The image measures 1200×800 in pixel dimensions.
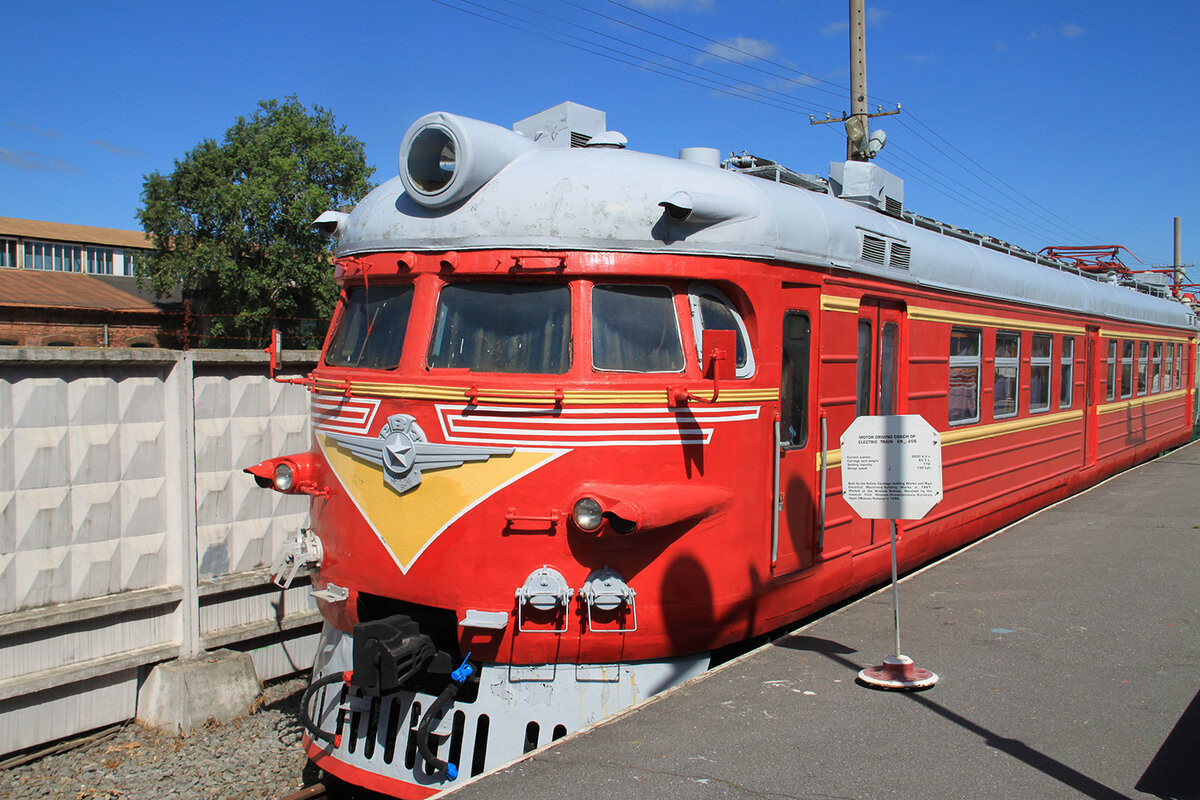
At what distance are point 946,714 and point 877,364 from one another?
2573mm

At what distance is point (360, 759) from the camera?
4895mm

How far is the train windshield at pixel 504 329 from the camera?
466 centimetres

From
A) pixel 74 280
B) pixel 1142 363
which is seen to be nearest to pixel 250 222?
pixel 74 280

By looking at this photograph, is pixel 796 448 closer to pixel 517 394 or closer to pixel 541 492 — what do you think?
pixel 541 492

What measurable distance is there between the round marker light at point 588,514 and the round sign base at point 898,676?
1.79 meters

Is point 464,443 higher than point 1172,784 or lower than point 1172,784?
Result: higher

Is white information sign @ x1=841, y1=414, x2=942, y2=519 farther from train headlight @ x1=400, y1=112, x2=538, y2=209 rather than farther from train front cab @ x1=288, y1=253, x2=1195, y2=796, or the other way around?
train headlight @ x1=400, y1=112, x2=538, y2=209

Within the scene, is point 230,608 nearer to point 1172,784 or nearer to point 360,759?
point 360,759

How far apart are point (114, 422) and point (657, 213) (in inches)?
163

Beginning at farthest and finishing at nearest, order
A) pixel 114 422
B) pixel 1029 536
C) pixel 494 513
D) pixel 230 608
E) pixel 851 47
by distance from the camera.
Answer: pixel 851 47 → pixel 1029 536 → pixel 230 608 → pixel 114 422 → pixel 494 513

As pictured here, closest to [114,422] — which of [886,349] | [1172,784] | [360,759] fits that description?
[360,759]

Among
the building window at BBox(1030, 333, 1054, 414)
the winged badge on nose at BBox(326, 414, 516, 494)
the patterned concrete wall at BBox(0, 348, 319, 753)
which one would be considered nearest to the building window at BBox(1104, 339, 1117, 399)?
the building window at BBox(1030, 333, 1054, 414)

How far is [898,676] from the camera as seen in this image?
16.3 ft

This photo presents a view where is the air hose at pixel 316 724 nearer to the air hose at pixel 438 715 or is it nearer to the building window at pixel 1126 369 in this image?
the air hose at pixel 438 715
